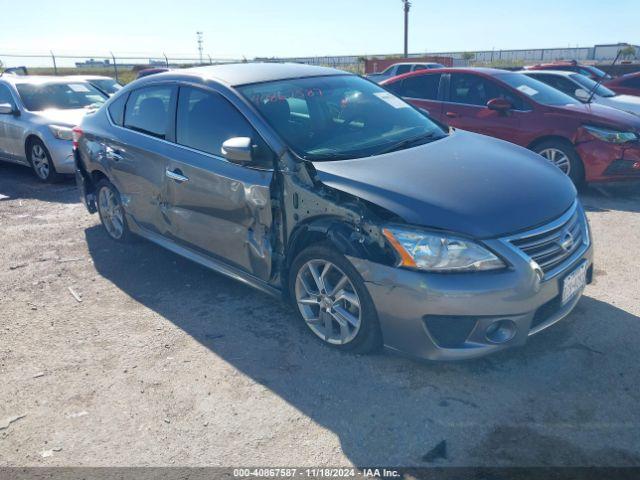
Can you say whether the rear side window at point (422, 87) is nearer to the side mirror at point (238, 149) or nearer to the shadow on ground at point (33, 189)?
the shadow on ground at point (33, 189)

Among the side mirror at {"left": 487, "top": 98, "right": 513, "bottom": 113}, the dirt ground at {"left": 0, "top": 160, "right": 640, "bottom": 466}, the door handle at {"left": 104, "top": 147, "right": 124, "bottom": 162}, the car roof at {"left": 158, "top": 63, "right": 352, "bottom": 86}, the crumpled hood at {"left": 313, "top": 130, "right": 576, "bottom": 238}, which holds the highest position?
the car roof at {"left": 158, "top": 63, "right": 352, "bottom": 86}

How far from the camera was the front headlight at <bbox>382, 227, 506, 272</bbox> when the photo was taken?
114 inches

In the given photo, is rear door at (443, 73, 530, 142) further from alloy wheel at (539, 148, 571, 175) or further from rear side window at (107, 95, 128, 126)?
rear side window at (107, 95, 128, 126)

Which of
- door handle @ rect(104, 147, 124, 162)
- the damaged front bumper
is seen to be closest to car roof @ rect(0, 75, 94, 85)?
door handle @ rect(104, 147, 124, 162)

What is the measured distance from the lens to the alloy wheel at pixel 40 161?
8.21 meters

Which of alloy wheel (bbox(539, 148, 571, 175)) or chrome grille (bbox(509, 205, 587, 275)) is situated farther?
alloy wheel (bbox(539, 148, 571, 175))

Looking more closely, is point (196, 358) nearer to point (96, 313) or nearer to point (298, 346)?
point (298, 346)

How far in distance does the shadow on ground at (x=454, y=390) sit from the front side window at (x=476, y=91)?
13.4 feet

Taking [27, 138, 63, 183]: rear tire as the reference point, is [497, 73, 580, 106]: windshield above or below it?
above

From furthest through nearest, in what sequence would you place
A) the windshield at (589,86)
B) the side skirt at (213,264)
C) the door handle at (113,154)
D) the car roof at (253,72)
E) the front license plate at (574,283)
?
the windshield at (589,86)
the door handle at (113,154)
the car roof at (253,72)
the side skirt at (213,264)
the front license plate at (574,283)

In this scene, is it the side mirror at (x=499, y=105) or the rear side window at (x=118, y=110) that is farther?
the side mirror at (x=499, y=105)

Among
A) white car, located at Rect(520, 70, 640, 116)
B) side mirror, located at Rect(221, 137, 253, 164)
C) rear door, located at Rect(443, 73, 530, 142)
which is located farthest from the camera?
white car, located at Rect(520, 70, 640, 116)

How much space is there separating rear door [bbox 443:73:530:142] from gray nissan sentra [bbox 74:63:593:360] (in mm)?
3139

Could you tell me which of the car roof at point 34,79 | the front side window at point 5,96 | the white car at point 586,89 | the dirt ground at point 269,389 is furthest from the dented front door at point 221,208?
the white car at point 586,89
